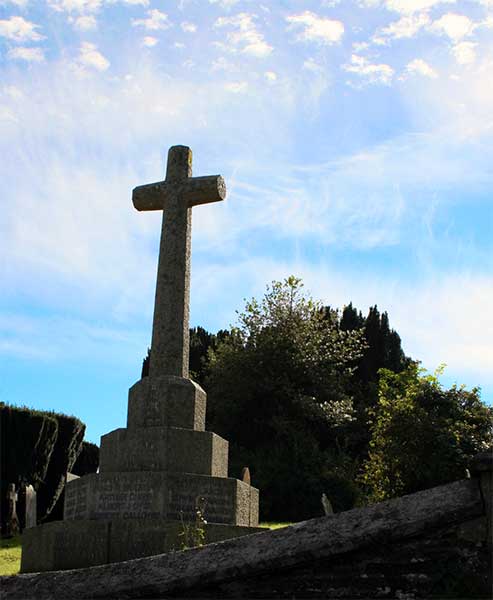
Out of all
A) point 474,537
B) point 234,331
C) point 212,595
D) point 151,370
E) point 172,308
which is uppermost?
point 234,331

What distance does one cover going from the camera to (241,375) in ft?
93.3

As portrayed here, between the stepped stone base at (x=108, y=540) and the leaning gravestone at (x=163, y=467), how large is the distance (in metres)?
0.01

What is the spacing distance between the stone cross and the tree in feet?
47.6

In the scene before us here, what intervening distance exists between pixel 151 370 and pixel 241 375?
737 inches

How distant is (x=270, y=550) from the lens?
4.77m

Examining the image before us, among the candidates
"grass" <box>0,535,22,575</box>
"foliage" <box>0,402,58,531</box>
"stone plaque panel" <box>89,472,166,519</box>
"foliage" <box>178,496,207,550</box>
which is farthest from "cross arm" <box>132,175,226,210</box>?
"foliage" <box>0,402,58,531</box>

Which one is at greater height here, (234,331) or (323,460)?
(234,331)

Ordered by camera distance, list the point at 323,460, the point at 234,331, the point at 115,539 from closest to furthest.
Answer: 1. the point at 115,539
2. the point at 323,460
3. the point at 234,331

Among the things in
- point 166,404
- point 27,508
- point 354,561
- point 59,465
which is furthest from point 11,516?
point 354,561

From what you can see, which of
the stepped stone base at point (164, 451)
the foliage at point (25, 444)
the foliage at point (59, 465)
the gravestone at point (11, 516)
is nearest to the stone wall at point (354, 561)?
the stepped stone base at point (164, 451)

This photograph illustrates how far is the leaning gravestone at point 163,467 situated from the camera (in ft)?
25.6

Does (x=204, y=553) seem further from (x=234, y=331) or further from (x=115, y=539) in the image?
(x=234, y=331)

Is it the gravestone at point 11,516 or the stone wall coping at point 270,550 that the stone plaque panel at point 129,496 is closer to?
the stone wall coping at point 270,550

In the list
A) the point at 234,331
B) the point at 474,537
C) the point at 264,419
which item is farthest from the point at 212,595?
the point at 234,331
